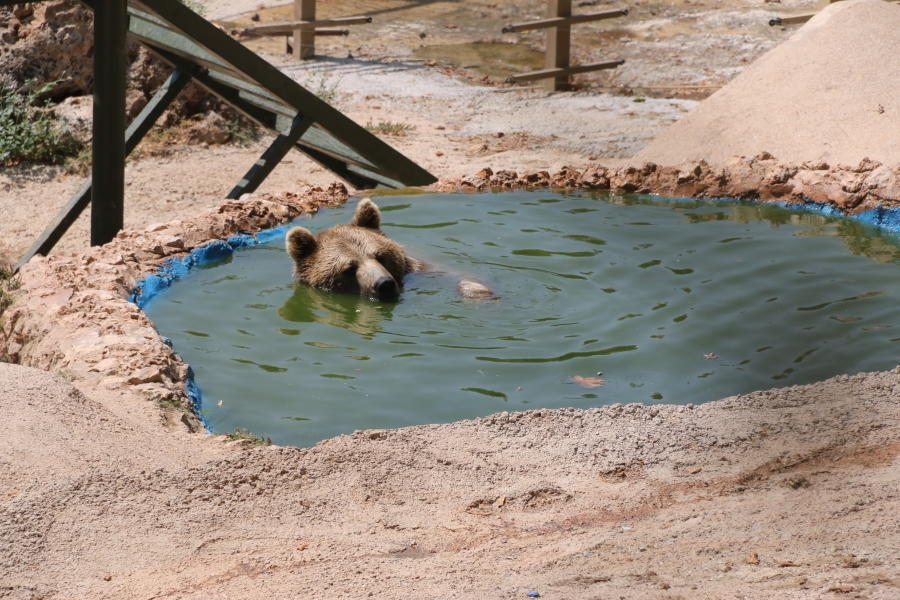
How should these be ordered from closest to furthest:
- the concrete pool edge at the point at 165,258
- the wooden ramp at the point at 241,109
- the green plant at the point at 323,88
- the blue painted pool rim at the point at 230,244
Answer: the concrete pool edge at the point at 165,258
the blue painted pool rim at the point at 230,244
the wooden ramp at the point at 241,109
the green plant at the point at 323,88

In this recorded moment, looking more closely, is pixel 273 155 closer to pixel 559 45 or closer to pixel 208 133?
pixel 208 133

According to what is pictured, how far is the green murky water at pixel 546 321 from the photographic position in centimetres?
501

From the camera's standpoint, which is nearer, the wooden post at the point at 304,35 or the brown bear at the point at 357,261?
the brown bear at the point at 357,261

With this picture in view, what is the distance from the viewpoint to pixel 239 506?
361 centimetres

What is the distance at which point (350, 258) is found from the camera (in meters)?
6.63

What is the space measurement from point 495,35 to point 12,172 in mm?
11875

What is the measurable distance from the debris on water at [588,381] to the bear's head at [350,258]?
1687 millimetres

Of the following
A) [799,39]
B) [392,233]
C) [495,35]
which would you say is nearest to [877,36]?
[799,39]

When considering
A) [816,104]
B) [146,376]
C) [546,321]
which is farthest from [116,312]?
[816,104]

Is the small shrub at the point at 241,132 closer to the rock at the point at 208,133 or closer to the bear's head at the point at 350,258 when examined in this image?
the rock at the point at 208,133

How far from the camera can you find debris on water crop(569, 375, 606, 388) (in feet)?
16.8

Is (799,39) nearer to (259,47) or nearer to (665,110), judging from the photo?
(665,110)

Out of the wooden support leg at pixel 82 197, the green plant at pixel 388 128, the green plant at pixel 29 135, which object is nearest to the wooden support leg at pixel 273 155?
the wooden support leg at pixel 82 197

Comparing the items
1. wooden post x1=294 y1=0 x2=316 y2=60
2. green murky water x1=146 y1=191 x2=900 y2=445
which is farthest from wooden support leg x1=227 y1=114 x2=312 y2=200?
wooden post x1=294 y1=0 x2=316 y2=60
